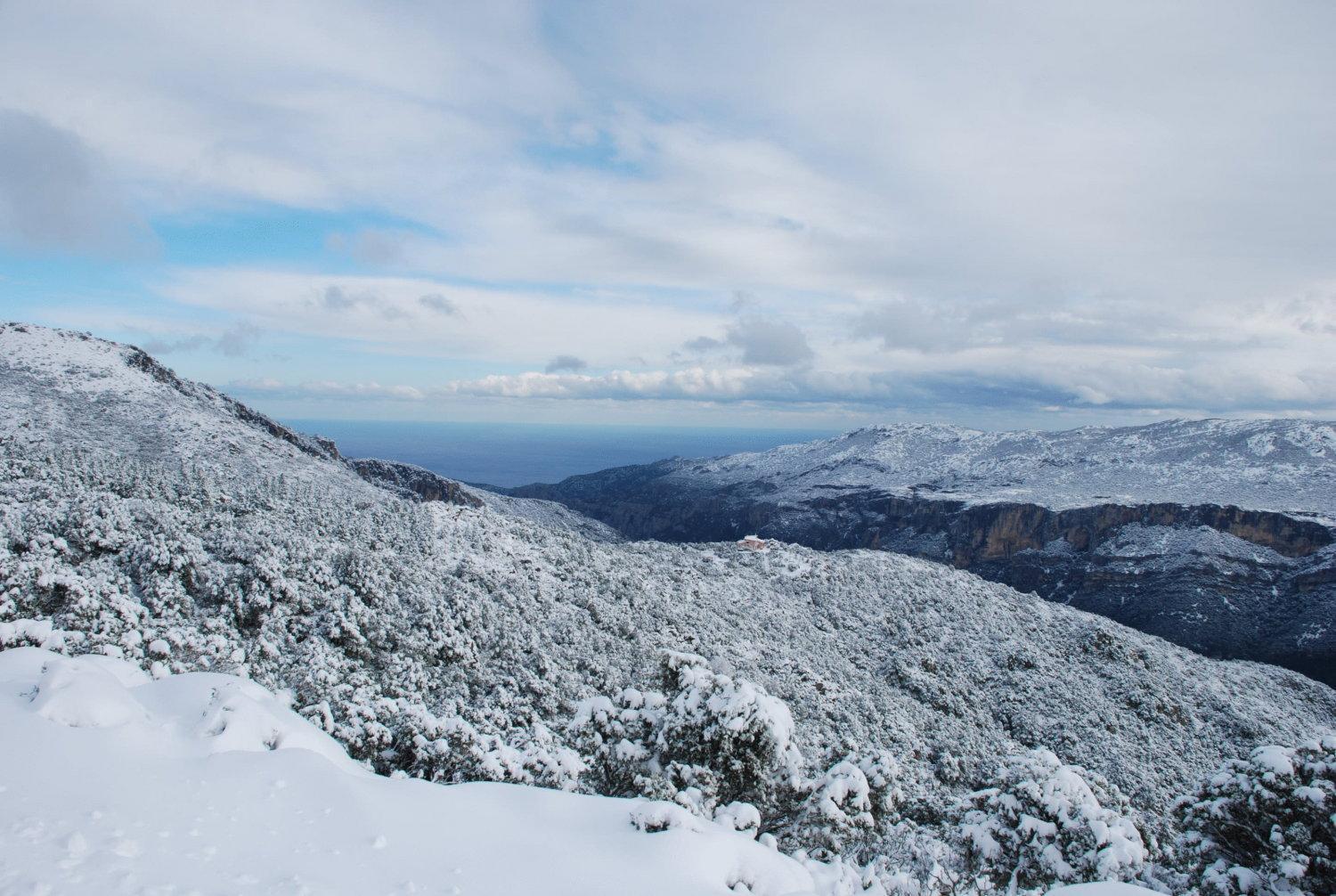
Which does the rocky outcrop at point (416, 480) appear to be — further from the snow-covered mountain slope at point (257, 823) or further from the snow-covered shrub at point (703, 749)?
the snow-covered mountain slope at point (257, 823)

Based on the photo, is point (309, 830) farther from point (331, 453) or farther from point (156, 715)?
point (331, 453)

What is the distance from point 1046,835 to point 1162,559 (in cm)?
14228

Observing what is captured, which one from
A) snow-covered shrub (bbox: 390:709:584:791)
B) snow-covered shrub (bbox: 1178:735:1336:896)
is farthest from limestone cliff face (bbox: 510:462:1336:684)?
snow-covered shrub (bbox: 390:709:584:791)

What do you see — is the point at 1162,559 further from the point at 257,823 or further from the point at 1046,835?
the point at 257,823

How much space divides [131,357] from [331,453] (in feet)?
91.2

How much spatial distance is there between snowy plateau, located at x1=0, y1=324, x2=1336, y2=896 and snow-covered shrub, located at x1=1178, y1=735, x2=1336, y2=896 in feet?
0.25

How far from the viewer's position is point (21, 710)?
10.7m

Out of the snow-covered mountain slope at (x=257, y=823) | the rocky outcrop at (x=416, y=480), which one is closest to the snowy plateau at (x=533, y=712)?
the snow-covered mountain slope at (x=257, y=823)

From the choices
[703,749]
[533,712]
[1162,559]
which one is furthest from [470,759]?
[1162,559]

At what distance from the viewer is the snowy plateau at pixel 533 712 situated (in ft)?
32.1

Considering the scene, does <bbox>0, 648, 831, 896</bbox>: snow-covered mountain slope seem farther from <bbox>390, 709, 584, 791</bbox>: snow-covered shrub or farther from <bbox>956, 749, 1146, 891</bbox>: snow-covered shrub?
<bbox>956, 749, 1146, 891</bbox>: snow-covered shrub

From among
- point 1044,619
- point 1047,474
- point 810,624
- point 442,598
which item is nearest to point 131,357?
point 442,598

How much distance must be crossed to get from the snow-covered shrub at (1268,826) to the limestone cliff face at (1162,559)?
110721mm

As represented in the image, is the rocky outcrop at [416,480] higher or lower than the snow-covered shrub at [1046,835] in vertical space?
lower
